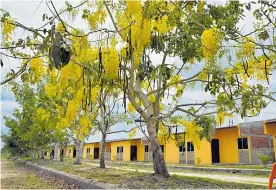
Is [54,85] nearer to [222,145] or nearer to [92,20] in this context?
[92,20]

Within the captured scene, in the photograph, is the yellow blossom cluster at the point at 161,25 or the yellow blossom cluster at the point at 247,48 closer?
the yellow blossom cluster at the point at 247,48

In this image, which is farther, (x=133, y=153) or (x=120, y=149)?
(x=120, y=149)

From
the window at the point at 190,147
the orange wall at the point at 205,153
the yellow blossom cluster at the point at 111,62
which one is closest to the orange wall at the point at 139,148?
the window at the point at 190,147

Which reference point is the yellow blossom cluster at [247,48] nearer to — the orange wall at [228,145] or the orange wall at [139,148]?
the orange wall at [228,145]

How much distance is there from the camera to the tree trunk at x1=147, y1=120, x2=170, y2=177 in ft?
23.5

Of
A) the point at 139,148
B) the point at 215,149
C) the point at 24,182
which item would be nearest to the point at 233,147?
the point at 215,149

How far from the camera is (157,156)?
7.29 m

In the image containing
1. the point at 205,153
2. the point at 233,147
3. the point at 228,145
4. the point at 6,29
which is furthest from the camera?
the point at 205,153

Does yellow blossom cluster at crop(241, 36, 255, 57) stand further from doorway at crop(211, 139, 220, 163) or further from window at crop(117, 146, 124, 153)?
window at crop(117, 146, 124, 153)

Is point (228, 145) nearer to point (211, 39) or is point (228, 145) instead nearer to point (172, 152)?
point (172, 152)

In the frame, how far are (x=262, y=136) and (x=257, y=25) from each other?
1418cm

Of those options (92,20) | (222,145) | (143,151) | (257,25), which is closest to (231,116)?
(257,25)

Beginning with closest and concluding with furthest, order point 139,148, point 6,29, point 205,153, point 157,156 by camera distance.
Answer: point 6,29 < point 157,156 < point 205,153 < point 139,148

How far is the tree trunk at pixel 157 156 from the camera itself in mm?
7172
